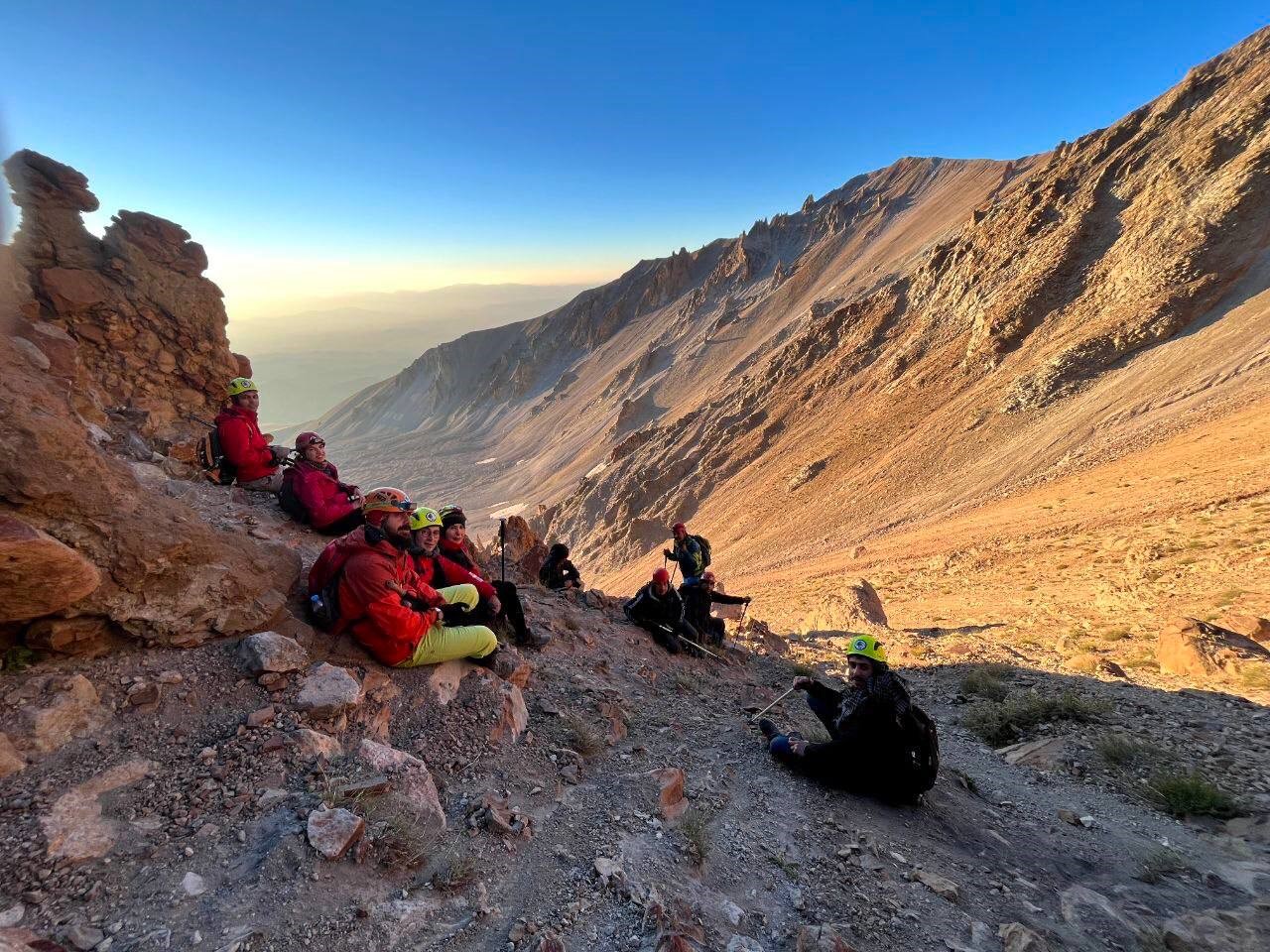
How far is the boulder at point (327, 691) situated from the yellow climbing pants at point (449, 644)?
1.58ft

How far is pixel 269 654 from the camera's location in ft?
12.2

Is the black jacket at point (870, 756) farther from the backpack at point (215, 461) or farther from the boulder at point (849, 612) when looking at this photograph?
the boulder at point (849, 612)

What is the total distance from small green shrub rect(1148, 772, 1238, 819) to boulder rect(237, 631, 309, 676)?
682 centimetres

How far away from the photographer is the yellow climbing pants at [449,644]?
438 cm

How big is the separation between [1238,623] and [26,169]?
1736 centimetres

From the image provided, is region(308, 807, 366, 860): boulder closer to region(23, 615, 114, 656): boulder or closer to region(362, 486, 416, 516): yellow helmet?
region(23, 615, 114, 656): boulder

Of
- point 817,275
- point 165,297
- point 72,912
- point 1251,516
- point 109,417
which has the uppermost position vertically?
point 817,275

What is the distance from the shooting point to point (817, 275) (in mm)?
55812

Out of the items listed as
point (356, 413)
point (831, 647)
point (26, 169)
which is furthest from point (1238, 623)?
point (356, 413)

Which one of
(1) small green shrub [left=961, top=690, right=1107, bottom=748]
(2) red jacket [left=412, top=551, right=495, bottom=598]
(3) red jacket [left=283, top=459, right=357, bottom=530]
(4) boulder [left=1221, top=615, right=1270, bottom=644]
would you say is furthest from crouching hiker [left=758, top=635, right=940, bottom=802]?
(4) boulder [left=1221, top=615, right=1270, bottom=644]

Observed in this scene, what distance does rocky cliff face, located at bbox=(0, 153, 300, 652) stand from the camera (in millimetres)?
3168

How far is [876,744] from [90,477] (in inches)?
219

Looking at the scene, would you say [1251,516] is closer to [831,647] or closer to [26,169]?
[831,647]

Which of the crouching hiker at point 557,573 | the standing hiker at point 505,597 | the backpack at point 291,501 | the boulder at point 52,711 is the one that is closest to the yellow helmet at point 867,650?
the standing hiker at point 505,597
